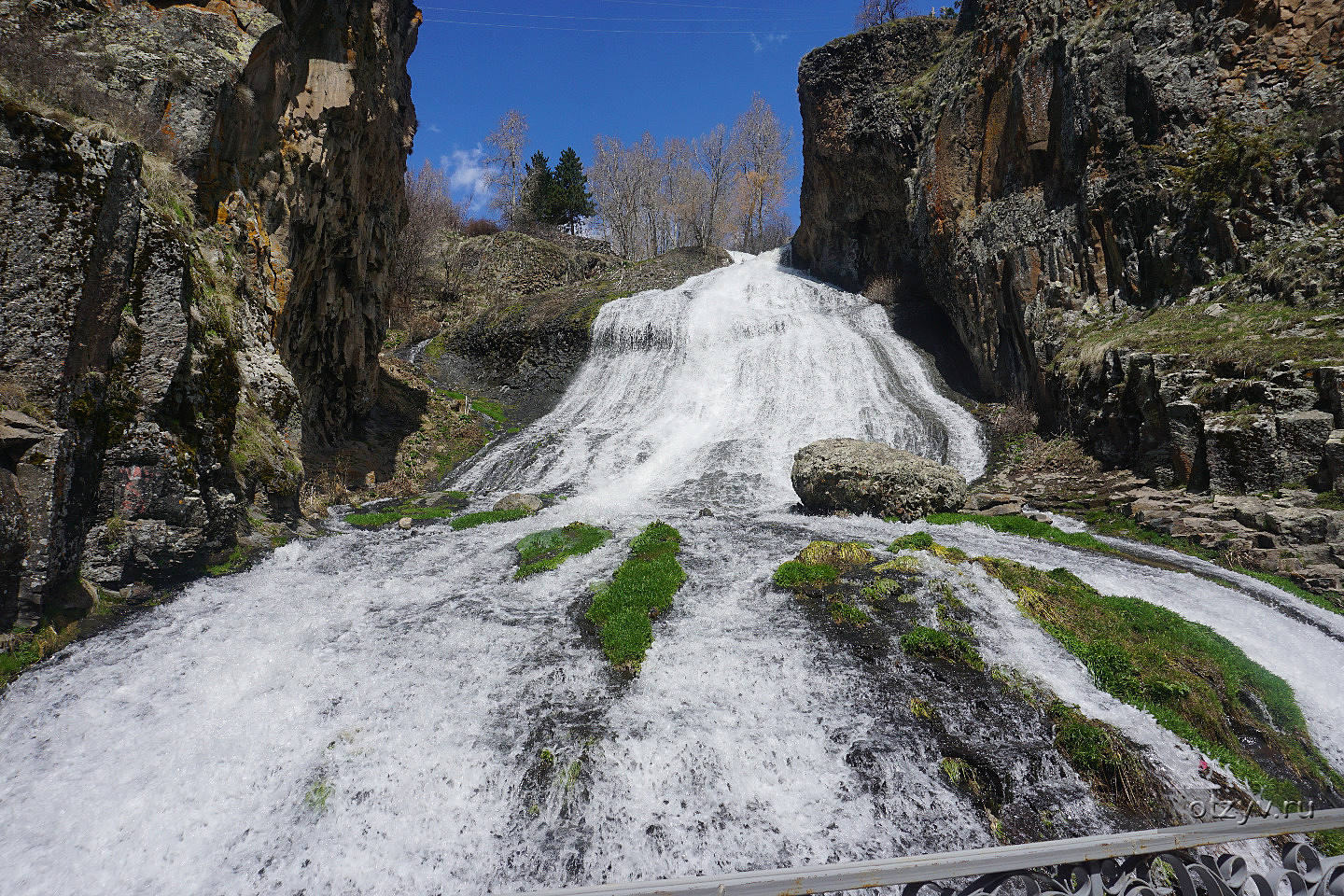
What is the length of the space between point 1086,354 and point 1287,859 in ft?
53.7

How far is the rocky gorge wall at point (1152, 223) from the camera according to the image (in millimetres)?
11945

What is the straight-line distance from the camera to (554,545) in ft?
37.1

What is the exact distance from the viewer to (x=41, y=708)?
18.2 ft

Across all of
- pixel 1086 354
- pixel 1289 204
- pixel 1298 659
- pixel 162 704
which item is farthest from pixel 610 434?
pixel 1289 204

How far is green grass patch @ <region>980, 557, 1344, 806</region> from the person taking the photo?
5.82 m

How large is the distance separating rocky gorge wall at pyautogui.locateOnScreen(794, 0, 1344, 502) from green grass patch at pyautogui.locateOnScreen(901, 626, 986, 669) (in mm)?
8541

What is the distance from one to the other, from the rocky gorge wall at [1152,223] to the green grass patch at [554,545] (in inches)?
490

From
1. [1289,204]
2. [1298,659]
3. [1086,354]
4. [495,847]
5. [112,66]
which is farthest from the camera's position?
[1086,354]

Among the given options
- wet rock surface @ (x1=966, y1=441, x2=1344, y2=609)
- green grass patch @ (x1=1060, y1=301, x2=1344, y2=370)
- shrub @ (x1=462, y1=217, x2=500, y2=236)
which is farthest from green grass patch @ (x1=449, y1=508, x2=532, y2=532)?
shrub @ (x1=462, y1=217, x2=500, y2=236)

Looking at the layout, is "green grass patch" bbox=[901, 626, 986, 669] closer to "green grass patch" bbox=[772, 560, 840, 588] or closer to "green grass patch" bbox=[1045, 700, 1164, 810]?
"green grass patch" bbox=[1045, 700, 1164, 810]

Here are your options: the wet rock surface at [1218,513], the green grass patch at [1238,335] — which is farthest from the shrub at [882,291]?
the wet rock surface at [1218,513]

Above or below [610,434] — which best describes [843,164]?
above

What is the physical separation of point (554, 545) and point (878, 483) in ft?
24.8

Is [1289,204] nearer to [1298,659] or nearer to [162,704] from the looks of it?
[1298,659]
